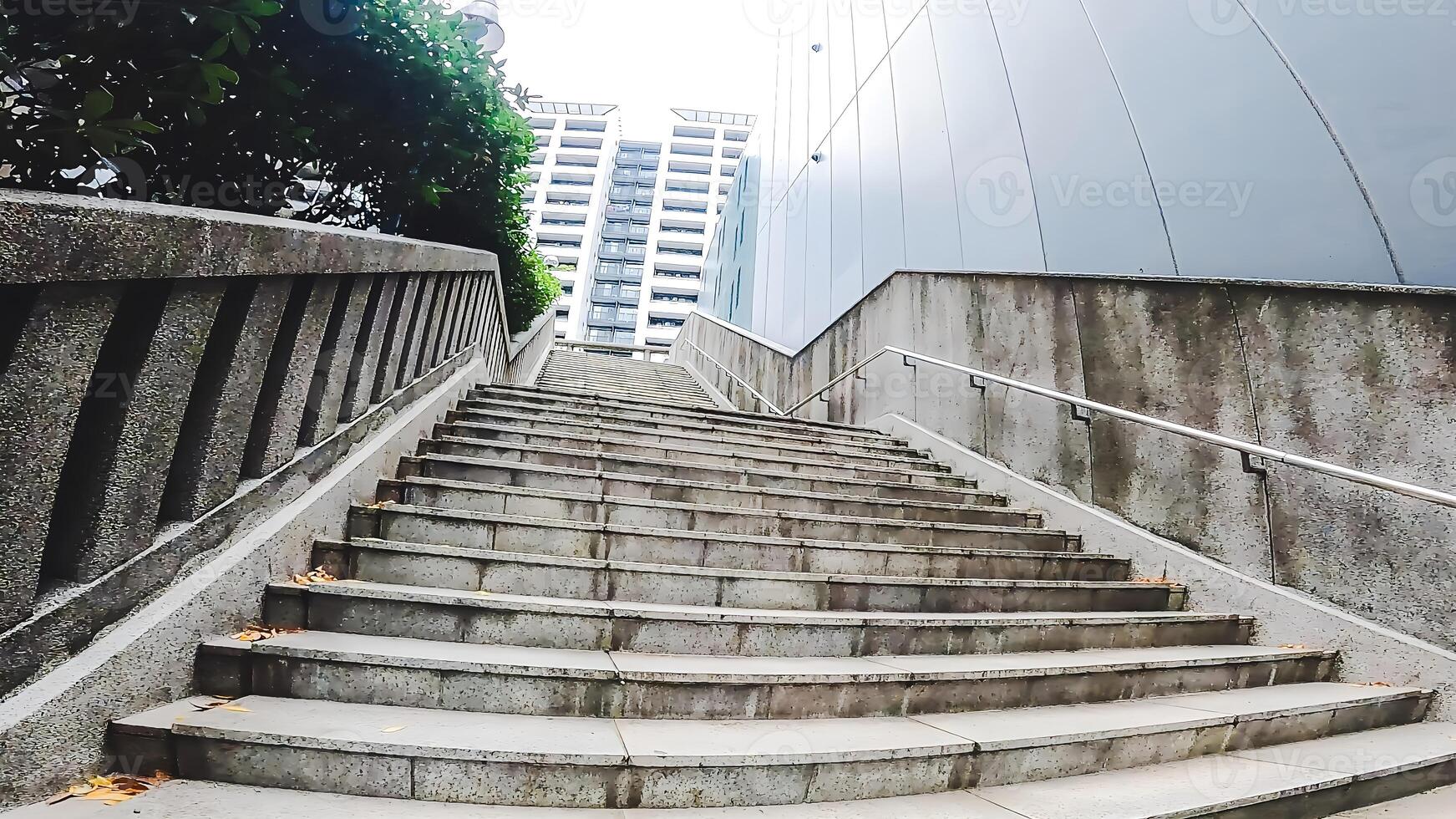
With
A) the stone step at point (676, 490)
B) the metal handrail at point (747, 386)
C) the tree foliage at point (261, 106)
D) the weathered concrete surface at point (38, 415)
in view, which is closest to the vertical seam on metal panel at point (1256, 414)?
the stone step at point (676, 490)

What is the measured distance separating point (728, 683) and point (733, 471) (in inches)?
94.3

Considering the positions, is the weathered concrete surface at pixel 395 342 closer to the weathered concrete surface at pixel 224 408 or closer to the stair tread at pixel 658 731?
the weathered concrete surface at pixel 224 408

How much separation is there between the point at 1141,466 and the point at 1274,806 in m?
2.67

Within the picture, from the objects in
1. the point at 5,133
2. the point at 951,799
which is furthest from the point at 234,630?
the point at 951,799

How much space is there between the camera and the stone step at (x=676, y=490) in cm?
410

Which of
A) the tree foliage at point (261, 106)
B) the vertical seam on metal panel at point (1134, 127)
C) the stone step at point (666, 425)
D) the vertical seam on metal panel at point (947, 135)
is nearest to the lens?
the tree foliage at point (261, 106)

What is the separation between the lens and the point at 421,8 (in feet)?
10.5

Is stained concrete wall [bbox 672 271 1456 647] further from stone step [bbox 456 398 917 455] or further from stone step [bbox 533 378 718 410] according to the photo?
stone step [bbox 533 378 718 410]

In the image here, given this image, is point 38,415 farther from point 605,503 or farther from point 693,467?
point 693,467

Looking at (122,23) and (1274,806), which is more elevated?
(122,23)

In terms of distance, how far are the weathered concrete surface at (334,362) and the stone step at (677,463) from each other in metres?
1.05

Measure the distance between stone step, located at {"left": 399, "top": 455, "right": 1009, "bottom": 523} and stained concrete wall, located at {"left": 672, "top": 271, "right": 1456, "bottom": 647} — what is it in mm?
1067

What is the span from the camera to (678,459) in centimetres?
519

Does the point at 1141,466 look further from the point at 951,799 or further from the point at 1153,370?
the point at 951,799
